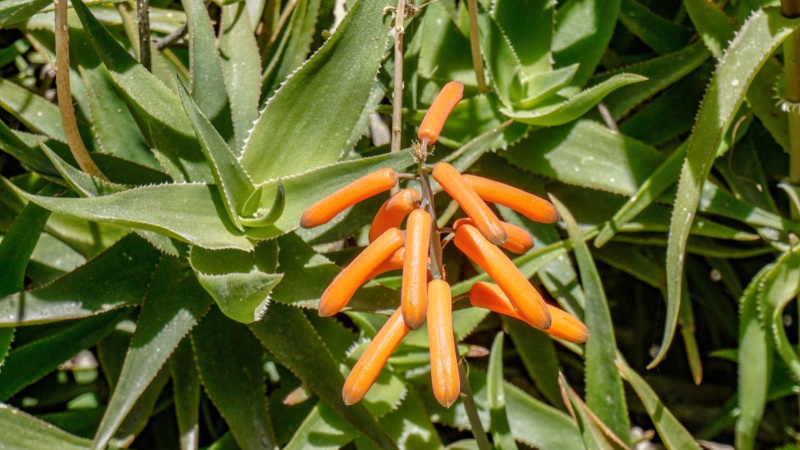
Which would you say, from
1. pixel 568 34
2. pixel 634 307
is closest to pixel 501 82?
pixel 568 34

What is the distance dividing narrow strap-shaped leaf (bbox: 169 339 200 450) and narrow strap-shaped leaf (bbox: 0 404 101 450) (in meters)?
0.26

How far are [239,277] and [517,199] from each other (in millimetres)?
642

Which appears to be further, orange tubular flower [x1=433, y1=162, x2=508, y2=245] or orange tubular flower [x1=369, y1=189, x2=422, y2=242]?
orange tubular flower [x1=369, y1=189, x2=422, y2=242]

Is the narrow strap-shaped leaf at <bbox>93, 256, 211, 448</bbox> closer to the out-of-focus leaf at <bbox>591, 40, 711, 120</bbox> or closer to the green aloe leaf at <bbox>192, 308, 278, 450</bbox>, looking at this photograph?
the green aloe leaf at <bbox>192, 308, 278, 450</bbox>

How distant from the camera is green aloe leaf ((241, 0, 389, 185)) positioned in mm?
1936

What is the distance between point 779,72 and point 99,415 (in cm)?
233

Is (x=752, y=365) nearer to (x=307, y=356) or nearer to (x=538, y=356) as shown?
(x=538, y=356)

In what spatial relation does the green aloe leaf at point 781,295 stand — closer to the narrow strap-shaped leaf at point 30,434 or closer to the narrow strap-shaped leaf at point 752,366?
the narrow strap-shaped leaf at point 752,366

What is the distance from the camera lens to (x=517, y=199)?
1.51 metres

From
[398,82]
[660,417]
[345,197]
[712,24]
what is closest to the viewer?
[345,197]

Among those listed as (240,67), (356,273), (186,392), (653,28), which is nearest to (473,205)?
(356,273)

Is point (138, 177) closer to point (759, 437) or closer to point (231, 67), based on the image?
point (231, 67)

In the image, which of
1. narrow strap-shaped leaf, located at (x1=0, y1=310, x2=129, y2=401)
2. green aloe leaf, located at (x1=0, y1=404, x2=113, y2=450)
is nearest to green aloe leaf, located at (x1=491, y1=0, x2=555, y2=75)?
narrow strap-shaped leaf, located at (x1=0, y1=310, x2=129, y2=401)

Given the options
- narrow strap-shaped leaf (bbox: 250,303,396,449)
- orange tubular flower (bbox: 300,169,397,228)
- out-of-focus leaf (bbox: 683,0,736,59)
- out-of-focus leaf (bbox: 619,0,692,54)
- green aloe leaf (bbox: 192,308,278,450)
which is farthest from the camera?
out-of-focus leaf (bbox: 619,0,692,54)
